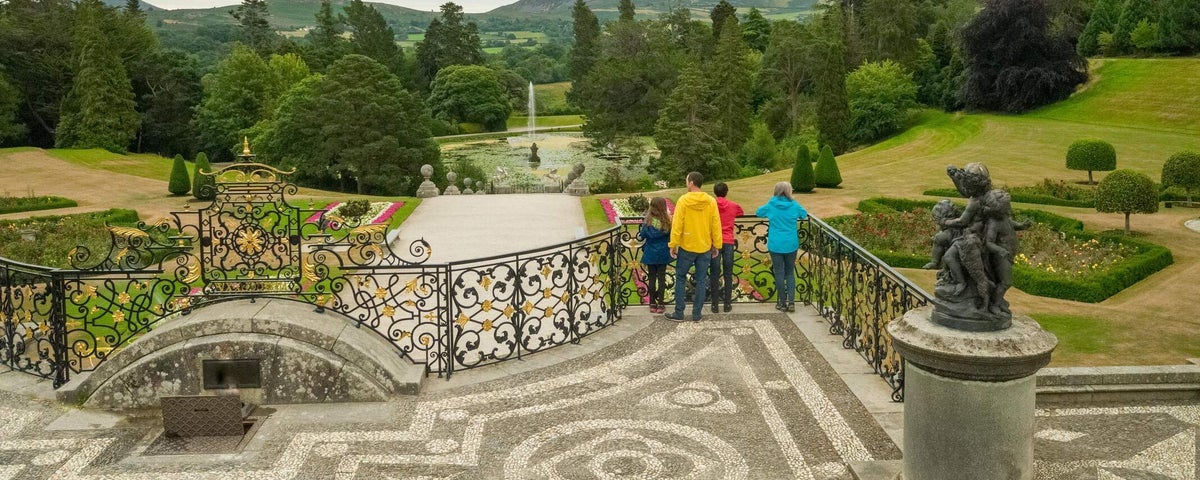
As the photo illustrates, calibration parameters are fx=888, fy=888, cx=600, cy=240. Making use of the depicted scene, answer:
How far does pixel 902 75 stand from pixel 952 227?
50654 mm

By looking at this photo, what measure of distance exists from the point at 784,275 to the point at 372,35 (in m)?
68.0

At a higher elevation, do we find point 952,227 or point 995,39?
point 995,39

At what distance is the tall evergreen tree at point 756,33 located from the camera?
76562 millimetres

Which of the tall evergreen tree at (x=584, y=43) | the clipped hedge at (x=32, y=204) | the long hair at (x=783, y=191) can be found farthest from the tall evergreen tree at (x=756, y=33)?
the long hair at (x=783, y=191)

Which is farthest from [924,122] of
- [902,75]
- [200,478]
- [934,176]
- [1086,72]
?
[200,478]

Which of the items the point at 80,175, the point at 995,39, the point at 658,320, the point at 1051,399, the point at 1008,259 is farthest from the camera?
the point at 995,39

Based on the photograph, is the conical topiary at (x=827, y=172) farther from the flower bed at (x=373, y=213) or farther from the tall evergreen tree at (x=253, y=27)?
the tall evergreen tree at (x=253, y=27)

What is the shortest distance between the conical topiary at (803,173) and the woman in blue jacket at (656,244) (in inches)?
730

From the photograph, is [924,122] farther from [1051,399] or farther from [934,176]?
[1051,399]

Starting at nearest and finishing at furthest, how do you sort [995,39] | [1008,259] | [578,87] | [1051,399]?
[1008,259]
[1051,399]
[995,39]
[578,87]

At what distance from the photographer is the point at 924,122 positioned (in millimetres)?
51438

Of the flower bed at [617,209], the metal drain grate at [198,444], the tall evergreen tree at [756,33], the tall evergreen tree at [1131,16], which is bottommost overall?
the metal drain grate at [198,444]

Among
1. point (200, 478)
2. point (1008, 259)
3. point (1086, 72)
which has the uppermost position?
point (1086, 72)

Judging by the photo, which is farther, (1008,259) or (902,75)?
(902,75)
